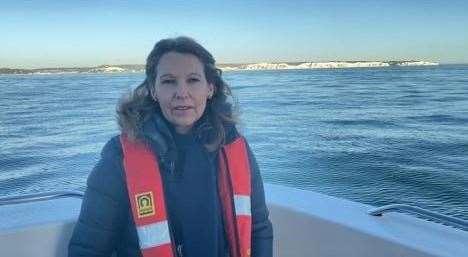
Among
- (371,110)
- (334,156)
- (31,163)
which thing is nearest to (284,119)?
(371,110)

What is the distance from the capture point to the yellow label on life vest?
138cm

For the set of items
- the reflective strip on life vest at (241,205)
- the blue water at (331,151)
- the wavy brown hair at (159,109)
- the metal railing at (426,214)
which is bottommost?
the blue water at (331,151)

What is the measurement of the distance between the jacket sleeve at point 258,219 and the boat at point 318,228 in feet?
1.15

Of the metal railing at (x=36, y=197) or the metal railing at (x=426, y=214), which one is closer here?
the metal railing at (x=426, y=214)

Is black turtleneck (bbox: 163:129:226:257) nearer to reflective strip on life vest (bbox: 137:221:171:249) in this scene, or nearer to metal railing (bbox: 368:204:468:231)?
reflective strip on life vest (bbox: 137:221:171:249)

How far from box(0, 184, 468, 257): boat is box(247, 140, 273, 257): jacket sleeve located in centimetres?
35

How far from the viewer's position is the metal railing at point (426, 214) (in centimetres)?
172

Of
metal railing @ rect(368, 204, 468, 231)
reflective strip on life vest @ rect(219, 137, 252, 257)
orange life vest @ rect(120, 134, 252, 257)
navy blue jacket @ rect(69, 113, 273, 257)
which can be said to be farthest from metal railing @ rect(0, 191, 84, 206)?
metal railing @ rect(368, 204, 468, 231)

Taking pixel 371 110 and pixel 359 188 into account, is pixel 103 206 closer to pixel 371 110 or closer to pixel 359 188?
pixel 359 188

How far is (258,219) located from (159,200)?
0.39m

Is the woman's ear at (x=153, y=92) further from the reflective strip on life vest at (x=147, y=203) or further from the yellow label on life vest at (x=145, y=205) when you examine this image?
the yellow label on life vest at (x=145, y=205)

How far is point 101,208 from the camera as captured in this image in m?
1.36

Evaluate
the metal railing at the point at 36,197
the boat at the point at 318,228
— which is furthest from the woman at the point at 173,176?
the metal railing at the point at 36,197

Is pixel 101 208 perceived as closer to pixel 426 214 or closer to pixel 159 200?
pixel 159 200
